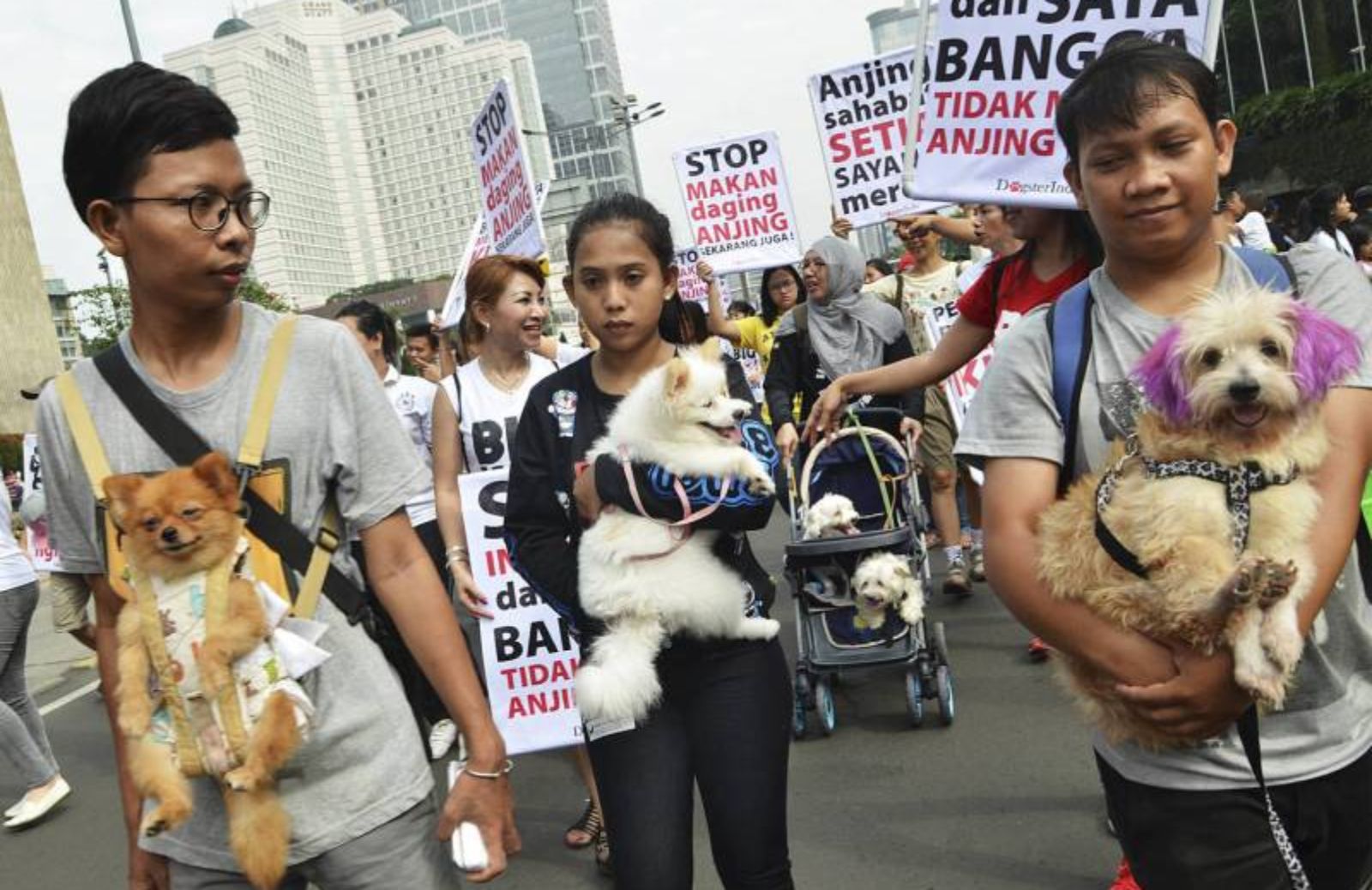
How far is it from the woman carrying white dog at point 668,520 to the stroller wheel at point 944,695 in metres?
2.61

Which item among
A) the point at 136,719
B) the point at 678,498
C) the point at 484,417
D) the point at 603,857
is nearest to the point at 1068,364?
the point at 678,498

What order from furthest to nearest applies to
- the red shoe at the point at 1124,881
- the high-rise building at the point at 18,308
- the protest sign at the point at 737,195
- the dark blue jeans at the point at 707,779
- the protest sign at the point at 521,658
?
the high-rise building at the point at 18,308
the protest sign at the point at 737,195
the protest sign at the point at 521,658
the red shoe at the point at 1124,881
the dark blue jeans at the point at 707,779

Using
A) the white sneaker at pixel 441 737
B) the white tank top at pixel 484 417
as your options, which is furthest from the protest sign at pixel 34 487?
the white tank top at pixel 484 417

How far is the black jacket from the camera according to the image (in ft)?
9.25

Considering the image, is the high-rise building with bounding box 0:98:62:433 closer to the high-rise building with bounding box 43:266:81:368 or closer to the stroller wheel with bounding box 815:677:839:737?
the stroller wheel with bounding box 815:677:839:737

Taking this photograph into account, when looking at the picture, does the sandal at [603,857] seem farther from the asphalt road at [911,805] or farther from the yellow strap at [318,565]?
the yellow strap at [318,565]

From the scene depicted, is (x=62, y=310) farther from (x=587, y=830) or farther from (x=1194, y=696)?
(x=1194, y=696)

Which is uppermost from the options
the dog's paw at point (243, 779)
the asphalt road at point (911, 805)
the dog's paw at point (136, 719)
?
the dog's paw at point (136, 719)

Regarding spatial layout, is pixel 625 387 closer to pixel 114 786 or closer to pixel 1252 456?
pixel 1252 456

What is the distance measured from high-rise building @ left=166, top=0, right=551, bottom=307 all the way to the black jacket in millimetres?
130930

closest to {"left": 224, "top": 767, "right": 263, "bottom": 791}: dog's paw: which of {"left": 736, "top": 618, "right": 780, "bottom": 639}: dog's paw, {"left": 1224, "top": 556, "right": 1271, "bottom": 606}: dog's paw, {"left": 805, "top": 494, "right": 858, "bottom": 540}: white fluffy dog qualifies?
{"left": 736, "top": 618, "right": 780, "bottom": 639}: dog's paw

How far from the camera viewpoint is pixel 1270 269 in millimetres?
1931

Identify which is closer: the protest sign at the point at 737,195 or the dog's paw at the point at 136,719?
the dog's paw at the point at 136,719

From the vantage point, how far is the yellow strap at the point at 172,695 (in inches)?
74.4
